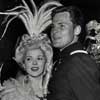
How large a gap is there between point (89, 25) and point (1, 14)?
25.4 inches

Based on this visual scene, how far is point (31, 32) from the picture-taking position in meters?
2.27

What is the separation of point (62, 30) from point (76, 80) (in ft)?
1.28

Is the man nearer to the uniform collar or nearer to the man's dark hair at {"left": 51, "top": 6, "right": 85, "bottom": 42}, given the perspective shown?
the uniform collar

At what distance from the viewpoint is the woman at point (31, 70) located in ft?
7.01

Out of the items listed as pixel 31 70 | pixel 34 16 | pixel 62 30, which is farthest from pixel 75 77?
pixel 34 16

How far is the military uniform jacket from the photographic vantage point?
1.76m

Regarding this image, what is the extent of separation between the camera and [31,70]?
219 cm

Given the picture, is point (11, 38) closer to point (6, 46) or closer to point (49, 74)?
point (6, 46)

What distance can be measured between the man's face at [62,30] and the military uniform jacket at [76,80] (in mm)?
180

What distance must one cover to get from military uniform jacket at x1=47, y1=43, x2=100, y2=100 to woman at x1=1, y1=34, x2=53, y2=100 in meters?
0.37

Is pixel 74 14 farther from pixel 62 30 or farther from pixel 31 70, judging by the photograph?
pixel 31 70

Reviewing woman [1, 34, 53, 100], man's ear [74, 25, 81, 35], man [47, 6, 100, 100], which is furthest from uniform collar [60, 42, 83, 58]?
woman [1, 34, 53, 100]

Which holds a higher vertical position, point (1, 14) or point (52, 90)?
point (1, 14)

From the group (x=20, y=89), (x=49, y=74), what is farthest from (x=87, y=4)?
(x=20, y=89)
